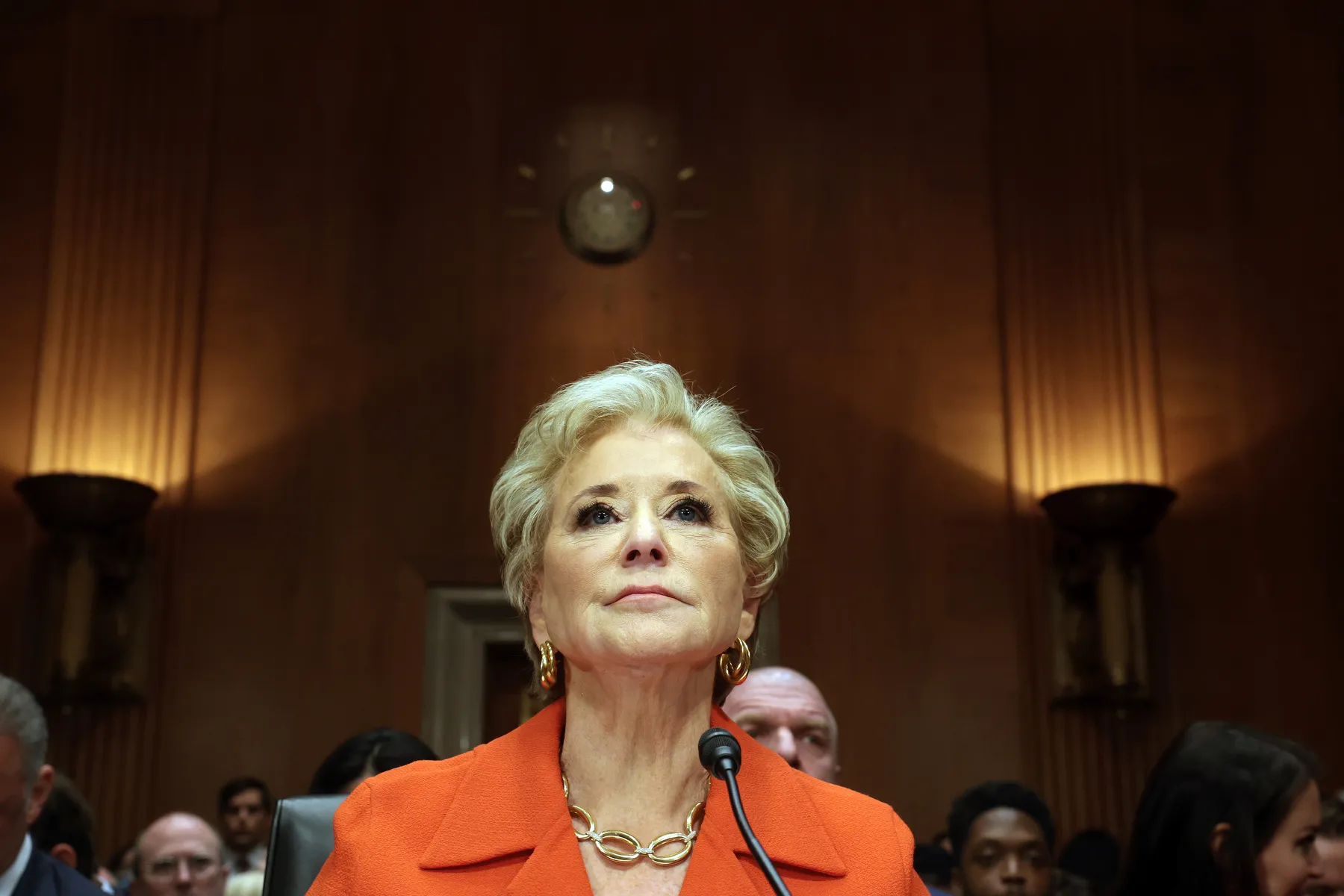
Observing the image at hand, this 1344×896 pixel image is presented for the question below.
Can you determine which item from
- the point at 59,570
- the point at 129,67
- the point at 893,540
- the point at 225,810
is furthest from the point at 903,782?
the point at 129,67

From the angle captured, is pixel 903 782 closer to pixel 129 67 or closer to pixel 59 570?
pixel 59 570

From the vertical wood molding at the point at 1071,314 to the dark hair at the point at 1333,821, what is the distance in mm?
3195

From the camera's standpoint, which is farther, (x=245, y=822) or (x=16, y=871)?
(x=245, y=822)

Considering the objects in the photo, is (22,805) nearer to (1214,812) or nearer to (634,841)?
(634,841)

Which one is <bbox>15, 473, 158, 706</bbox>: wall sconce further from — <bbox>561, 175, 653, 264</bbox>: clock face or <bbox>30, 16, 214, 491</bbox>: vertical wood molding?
<bbox>561, 175, 653, 264</bbox>: clock face

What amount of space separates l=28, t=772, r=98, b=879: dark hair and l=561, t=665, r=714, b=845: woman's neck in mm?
2080

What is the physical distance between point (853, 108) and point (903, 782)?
3.22 meters

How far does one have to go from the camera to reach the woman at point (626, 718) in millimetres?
1879

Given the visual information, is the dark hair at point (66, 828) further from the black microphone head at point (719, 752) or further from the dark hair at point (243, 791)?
the black microphone head at point (719, 752)

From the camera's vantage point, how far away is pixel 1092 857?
5.77 metres

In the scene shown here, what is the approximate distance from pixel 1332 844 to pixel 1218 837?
0.98 meters

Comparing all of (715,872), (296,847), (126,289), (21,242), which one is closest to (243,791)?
(126,289)

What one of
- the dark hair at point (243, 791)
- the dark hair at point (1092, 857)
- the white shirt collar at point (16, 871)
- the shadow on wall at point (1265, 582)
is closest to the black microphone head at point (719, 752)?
the white shirt collar at point (16, 871)

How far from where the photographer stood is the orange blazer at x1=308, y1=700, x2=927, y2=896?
184cm
